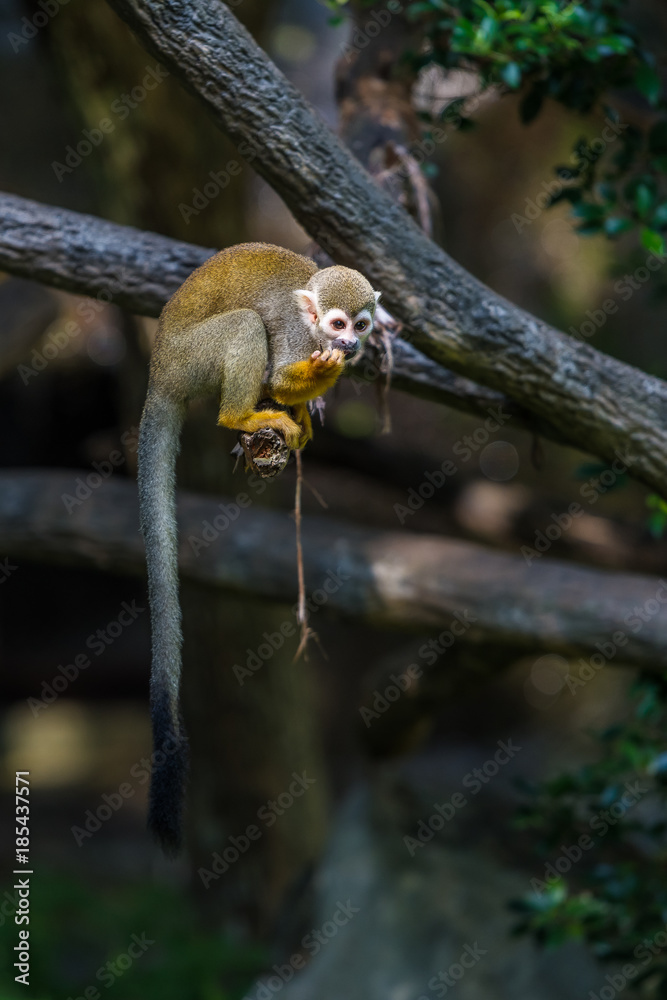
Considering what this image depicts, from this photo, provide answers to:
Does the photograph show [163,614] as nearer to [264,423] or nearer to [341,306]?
[264,423]

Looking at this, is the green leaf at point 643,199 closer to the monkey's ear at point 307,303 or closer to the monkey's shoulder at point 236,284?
the monkey's shoulder at point 236,284

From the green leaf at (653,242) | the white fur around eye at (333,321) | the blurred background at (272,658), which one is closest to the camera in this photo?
the white fur around eye at (333,321)

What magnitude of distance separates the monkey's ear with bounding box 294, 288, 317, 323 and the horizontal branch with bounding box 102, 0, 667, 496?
27cm

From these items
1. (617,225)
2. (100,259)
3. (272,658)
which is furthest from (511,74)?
(272,658)

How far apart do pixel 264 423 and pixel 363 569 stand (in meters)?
1.71

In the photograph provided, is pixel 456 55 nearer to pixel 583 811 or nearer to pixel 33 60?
pixel 583 811

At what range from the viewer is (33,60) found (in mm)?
7738

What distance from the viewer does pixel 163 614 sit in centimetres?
196

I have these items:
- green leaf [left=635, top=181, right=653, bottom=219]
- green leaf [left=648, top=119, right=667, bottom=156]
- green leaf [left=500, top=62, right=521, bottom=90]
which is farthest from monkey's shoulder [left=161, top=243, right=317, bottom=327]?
green leaf [left=648, top=119, right=667, bottom=156]

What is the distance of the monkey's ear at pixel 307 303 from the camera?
202cm

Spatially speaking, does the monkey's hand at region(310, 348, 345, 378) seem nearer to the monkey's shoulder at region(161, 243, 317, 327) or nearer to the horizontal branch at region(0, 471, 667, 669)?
the monkey's shoulder at region(161, 243, 317, 327)

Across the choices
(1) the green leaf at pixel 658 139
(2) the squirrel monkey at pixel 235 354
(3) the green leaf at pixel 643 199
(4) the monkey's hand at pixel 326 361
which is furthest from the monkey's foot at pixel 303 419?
(1) the green leaf at pixel 658 139

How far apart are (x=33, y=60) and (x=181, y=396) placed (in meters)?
7.01

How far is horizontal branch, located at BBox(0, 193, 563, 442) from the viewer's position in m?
2.50
